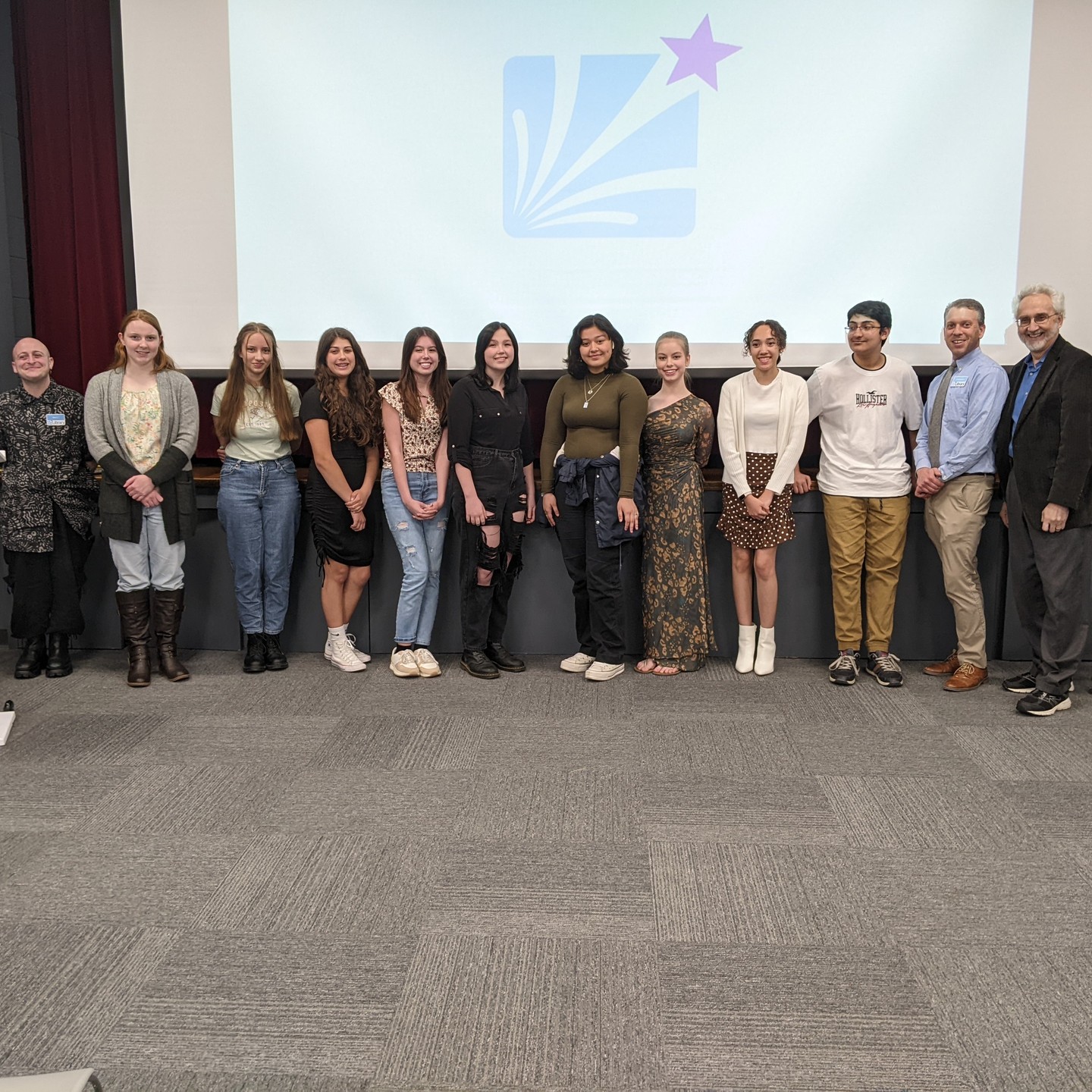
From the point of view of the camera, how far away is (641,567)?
389 cm

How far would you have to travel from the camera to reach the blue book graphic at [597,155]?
4.05 m

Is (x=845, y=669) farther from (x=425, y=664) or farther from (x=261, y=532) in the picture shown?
(x=261, y=532)

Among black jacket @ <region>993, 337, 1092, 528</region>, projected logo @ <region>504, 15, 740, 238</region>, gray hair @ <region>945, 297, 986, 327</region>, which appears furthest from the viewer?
projected logo @ <region>504, 15, 740, 238</region>

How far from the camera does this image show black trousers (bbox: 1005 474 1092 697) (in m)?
3.25

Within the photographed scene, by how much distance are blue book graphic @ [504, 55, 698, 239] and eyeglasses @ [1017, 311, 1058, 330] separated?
147 centimetres

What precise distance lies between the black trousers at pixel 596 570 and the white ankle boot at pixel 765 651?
1.86 feet

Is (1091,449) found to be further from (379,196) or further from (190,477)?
(190,477)

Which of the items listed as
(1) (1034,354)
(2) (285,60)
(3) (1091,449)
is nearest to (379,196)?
(2) (285,60)

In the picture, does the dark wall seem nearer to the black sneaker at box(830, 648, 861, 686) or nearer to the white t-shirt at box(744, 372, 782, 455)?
the white t-shirt at box(744, 372, 782, 455)

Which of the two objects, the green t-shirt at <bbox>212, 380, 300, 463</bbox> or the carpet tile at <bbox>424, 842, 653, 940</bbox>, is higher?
the green t-shirt at <bbox>212, 380, 300, 463</bbox>

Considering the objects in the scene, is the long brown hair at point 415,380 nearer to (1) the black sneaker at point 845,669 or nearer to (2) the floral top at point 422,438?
(2) the floral top at point 422,438

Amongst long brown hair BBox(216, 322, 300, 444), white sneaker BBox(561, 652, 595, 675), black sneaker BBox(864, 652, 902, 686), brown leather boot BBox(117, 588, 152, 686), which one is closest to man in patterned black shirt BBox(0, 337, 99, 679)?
brown leather boot BBox(117, 588, 152, 686)

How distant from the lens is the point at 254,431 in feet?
12.0

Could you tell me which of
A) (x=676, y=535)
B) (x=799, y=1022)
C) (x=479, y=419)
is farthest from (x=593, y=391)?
(x=799, y=1022)
